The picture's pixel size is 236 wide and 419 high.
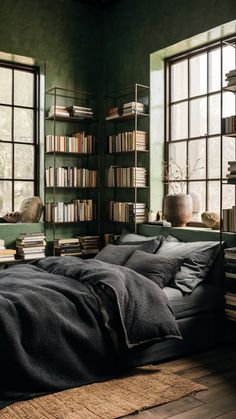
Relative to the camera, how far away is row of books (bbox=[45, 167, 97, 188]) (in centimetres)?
603

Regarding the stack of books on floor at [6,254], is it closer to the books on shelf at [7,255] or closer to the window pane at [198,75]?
the books on shelf at [7,255]

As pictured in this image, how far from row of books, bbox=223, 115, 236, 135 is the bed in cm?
122

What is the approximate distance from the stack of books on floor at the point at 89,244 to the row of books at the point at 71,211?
9.6 inches

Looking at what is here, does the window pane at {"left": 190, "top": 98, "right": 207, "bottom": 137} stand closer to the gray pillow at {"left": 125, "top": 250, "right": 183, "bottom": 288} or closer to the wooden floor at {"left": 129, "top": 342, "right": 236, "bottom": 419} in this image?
the gray pillow at {"left": 125, "top": 250, "right": 183, "bottom": 288}

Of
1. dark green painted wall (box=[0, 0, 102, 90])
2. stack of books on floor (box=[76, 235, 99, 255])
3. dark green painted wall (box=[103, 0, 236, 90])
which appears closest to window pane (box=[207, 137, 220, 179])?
dark green painted wall (box=[103, 0, 236, 90])

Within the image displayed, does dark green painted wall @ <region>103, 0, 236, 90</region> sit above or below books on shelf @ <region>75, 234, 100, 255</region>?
above

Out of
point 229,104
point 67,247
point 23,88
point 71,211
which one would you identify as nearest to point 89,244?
point 67,247

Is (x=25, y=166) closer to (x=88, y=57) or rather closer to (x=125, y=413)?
(x=88, y=57)

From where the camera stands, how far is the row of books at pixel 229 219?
4.33 m

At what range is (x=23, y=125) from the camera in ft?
20.2

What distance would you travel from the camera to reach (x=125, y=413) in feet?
9.81

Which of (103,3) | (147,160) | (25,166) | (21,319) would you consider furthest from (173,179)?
(21,319)

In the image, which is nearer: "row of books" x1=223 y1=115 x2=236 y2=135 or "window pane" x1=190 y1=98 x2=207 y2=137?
"row of books" x1=223 y1=115 x2=236 y2=135

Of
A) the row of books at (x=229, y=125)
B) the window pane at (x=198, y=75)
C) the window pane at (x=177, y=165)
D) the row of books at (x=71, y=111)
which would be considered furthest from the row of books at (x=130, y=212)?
the row of books at (x=229, y=125)
